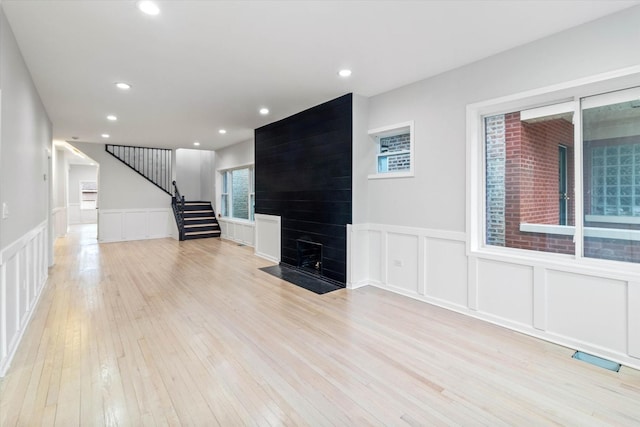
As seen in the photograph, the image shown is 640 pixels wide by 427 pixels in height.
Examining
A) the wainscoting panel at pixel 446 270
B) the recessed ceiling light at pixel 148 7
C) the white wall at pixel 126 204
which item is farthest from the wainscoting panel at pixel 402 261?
the white wall at pixel 126 204

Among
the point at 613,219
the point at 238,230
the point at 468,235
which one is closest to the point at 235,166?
the point at 238,230

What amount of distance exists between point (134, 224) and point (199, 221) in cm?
183

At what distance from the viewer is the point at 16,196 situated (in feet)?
9.43

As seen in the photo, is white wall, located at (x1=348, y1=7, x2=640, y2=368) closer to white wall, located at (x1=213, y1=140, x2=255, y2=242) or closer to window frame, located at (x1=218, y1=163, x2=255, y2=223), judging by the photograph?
white wall, located at (x1=213, y1=140, x2=255, y2=242)

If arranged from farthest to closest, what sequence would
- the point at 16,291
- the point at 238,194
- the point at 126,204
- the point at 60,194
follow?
the point at 60,194 < the point at 126,204 < the point at 238,194 < the point at 16,291

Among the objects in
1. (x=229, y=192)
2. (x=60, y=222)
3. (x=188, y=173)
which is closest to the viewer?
(x=229, y=192)

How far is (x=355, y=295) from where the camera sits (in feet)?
13.5

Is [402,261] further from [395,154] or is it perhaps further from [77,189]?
[77,189]

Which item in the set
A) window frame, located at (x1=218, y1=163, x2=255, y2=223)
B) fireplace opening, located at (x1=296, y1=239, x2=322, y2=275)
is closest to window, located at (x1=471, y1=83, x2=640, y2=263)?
fireplace opening, located at (x1=296, y1=239, x2=322, y2=275)

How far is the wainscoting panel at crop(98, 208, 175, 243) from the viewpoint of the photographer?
8.73 meters

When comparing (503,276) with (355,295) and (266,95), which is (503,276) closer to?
(355,295)

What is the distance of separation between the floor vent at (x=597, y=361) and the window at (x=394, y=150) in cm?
237

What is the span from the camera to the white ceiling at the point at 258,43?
2.39 m

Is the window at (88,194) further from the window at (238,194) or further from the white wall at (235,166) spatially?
the window at (238,194)
